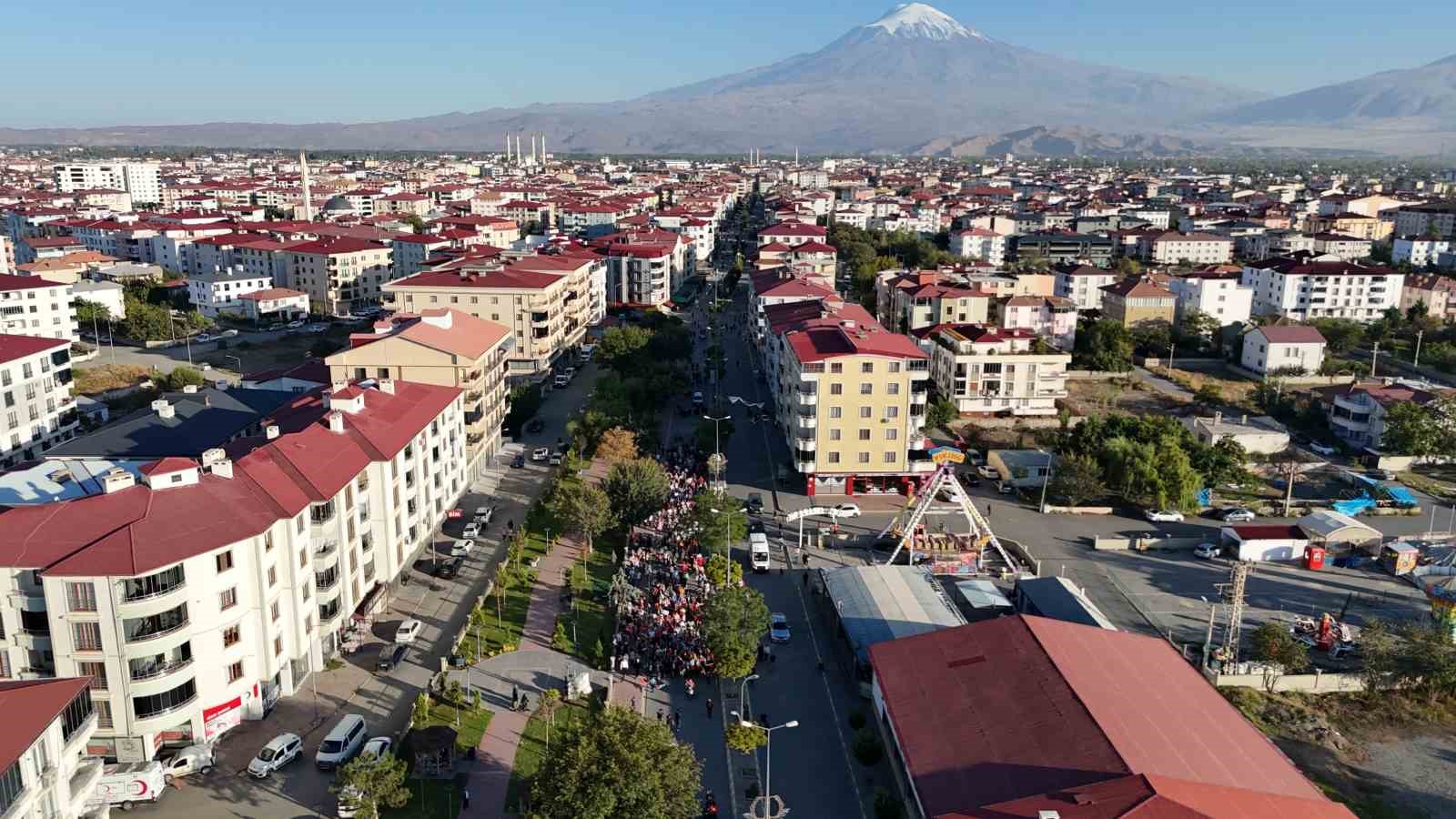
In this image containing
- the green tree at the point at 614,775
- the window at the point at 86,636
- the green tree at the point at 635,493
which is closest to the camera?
the green tree at the point at 614,775

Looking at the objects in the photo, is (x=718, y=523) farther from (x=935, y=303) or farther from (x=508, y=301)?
(x=935, y=303)

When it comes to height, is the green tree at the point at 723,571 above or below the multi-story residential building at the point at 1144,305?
below

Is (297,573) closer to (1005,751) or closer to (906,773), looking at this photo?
(906,773)

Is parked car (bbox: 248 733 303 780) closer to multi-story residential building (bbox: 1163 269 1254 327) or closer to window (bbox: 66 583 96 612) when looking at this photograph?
window (bbox: 66 583 96 612)

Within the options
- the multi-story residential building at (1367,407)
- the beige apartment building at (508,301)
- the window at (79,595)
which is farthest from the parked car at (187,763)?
the multi-story residential building at (1367,407)

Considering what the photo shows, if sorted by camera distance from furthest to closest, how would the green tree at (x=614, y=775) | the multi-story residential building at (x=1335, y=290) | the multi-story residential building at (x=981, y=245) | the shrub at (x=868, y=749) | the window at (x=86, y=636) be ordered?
the multi-story residential building at (x=981, y=245) < the multi-story residential building at (x=1335, y=290) < the shrub at (x=868, y=749) < the window at (x=86, y=636) < the green tree at (x=614, y=775)

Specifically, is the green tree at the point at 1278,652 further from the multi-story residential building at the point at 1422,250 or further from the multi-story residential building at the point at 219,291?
the multi-story residential building at the point at 1422,250

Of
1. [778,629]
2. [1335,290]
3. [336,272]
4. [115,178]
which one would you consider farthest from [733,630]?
[115,178]
